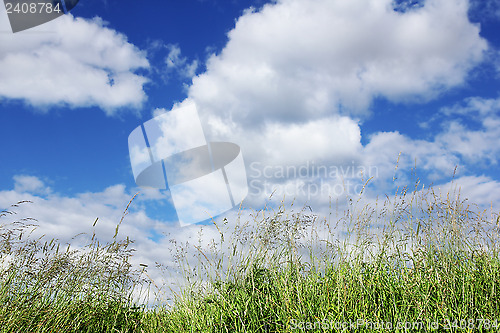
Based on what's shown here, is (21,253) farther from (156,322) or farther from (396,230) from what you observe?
(396,230)

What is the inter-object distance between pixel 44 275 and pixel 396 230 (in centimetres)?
350

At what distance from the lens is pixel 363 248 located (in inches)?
143

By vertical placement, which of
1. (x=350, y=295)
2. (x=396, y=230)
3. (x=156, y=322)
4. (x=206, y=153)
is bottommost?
(x=156, y=322)

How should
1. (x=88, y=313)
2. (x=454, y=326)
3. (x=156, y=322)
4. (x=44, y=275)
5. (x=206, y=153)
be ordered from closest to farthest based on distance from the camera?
(x=454, y=326) → (x=44, y=275) → (x=88, y=313) → (x=156, y=322) → (x=206, y=153)

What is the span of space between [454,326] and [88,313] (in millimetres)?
3398

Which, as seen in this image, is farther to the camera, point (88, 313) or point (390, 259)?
point (88, 313)

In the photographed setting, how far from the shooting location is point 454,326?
2.59m

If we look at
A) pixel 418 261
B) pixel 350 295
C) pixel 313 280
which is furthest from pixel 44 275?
pixel 418 261

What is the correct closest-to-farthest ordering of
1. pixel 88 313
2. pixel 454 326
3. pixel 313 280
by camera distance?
pixel 454 326 < pixel 313 280 < pixel 88 313

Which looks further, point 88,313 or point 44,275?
point 88,313

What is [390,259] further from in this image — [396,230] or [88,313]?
[88,313]

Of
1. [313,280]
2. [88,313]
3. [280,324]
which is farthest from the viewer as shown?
[88,313]

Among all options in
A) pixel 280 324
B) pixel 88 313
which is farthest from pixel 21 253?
pixel 280 324

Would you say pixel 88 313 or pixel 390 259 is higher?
pixel 390 259
